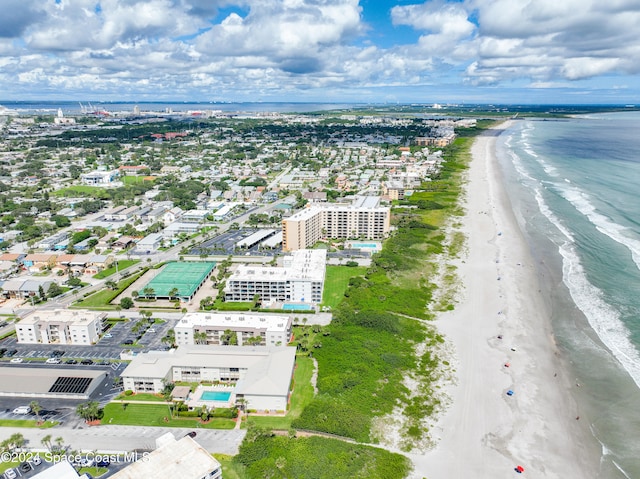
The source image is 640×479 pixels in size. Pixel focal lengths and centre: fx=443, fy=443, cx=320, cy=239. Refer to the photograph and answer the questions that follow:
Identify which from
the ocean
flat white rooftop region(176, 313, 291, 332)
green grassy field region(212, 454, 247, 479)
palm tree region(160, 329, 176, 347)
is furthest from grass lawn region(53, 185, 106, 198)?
the ocean

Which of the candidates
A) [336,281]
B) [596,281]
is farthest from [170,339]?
[596,281]

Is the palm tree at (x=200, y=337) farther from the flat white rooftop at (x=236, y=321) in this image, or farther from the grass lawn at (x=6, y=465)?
the grass lawn at (x=6, y=465)

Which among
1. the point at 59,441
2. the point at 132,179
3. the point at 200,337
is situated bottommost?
the point at 59,441

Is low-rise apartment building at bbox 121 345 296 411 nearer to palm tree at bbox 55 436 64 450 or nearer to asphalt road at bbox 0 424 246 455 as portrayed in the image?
asphalt road at bbox 0 424 246 455

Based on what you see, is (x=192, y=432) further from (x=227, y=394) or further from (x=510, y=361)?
(x=510, y=361)

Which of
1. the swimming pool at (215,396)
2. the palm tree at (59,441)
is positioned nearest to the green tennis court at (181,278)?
the swimming pool at (215,396)

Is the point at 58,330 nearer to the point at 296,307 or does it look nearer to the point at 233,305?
the point at 233,305
